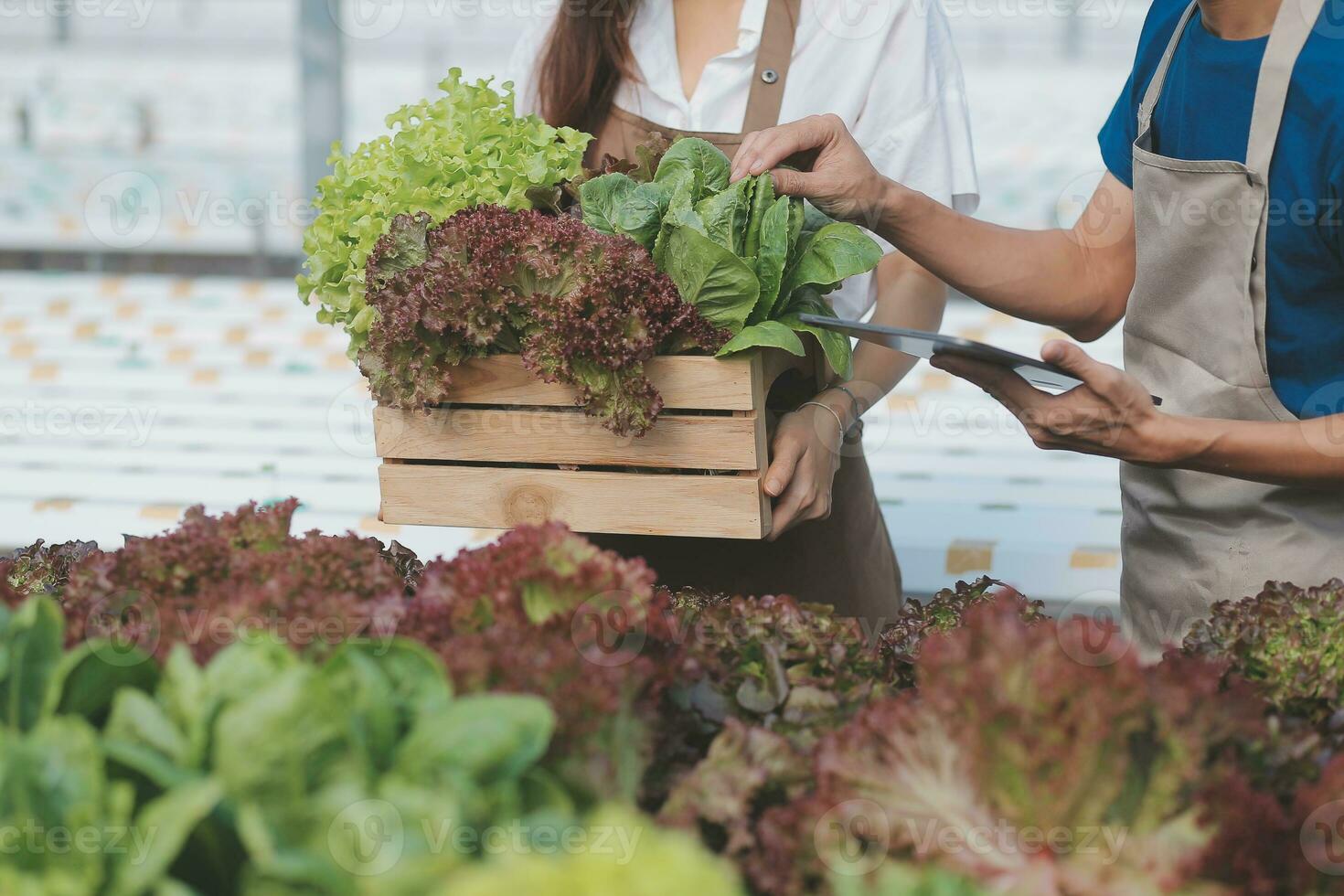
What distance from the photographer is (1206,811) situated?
3.08ft

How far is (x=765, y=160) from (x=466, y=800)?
47.6 inches

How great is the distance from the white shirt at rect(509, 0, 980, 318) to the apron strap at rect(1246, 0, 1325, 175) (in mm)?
588

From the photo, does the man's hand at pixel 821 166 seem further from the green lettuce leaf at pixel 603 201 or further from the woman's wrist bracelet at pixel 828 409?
the woman's wrist bracelet at pixel 828 409

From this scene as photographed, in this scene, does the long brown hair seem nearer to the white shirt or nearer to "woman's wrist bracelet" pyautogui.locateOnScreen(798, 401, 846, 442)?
the white shirt

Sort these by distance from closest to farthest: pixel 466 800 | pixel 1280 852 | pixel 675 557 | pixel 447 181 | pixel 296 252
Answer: pixel 466 800 < pixel 1280 852 < pixel 447 181 < pixel 675 557 < pixel 296 252

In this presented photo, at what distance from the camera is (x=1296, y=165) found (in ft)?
5.56

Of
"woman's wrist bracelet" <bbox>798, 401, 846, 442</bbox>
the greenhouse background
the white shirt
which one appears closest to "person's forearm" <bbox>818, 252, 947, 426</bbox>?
the white shirt

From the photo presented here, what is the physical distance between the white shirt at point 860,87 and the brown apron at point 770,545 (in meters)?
0.03

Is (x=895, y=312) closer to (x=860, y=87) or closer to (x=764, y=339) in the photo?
(x=860, y=87)

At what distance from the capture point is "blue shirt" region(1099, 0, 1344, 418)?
5.42 feet

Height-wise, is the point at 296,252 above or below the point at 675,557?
below

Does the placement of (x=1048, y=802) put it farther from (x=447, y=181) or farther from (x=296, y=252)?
(x=296, y=252)

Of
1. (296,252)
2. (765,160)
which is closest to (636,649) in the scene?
(765,160)

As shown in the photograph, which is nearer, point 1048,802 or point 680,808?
point 1048,802
